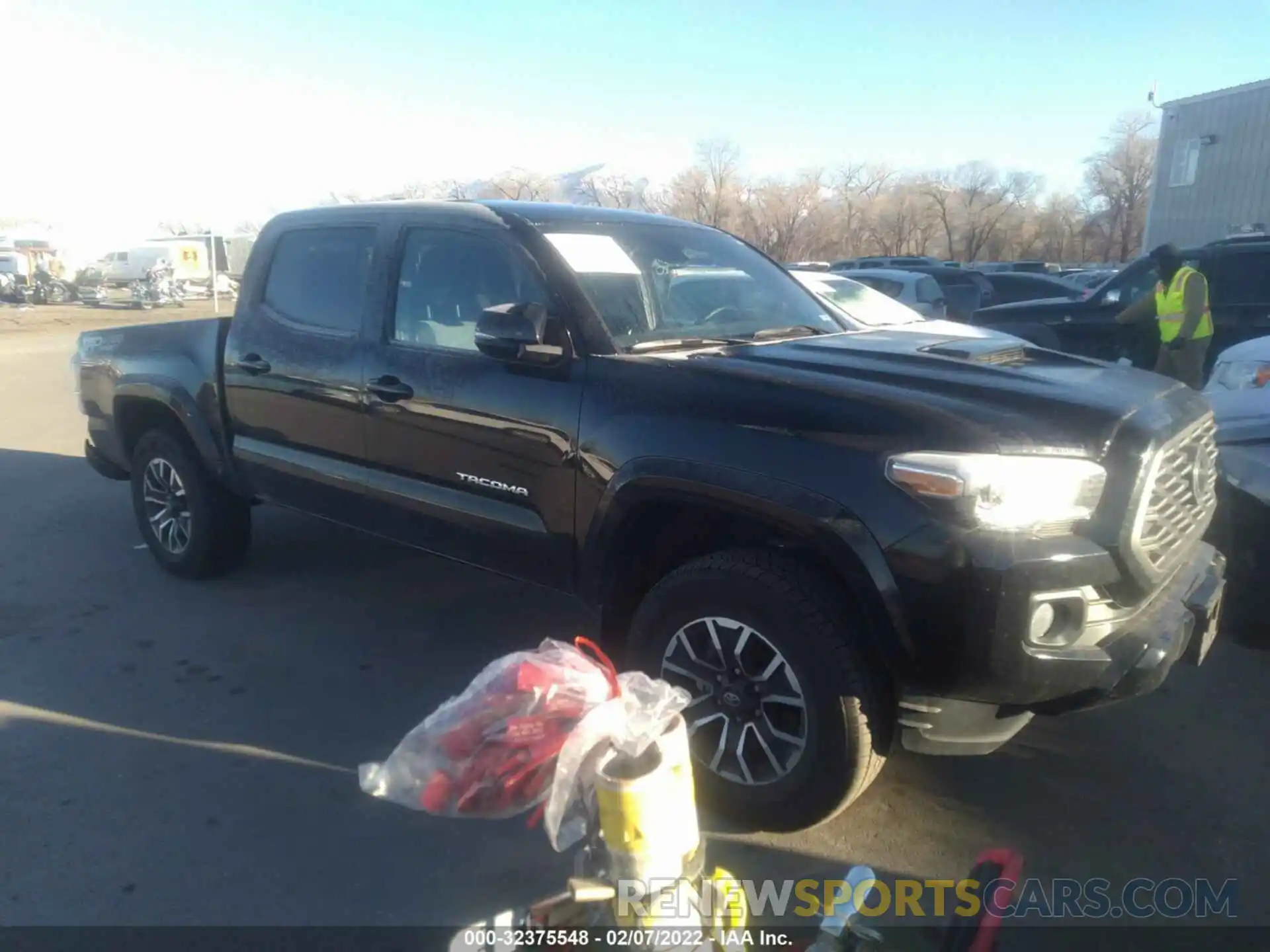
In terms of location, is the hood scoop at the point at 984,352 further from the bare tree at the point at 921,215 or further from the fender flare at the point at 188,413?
the bare tree at the point at 921,215

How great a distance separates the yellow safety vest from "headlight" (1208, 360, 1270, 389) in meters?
2.07

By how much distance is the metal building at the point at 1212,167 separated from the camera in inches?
992

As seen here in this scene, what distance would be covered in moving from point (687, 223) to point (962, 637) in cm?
264

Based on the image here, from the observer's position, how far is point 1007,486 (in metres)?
2.58

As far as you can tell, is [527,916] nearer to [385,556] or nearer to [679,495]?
[679,495]

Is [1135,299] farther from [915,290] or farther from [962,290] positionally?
[915,290]

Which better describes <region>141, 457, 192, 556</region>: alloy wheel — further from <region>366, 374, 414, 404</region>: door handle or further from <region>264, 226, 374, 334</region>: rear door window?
<region>366, 374, 414, 404</region>: door handle

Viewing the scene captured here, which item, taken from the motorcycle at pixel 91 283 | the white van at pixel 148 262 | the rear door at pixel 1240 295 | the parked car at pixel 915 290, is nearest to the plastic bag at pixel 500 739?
the rear door at pixel 1240 295

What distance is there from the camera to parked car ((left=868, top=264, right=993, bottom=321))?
351 inches

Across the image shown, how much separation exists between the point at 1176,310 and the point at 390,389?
699 centimetres

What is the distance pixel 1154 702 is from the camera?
405 centimetres

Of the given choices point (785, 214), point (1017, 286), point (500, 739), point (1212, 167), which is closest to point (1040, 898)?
point (500, 739)

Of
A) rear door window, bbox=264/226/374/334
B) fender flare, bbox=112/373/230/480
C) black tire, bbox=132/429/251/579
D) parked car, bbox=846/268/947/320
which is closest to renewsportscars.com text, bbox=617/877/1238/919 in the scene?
rear door window, bbox=264/226/374/334

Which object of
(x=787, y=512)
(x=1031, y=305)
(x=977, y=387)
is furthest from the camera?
(x=1031, y=305)
